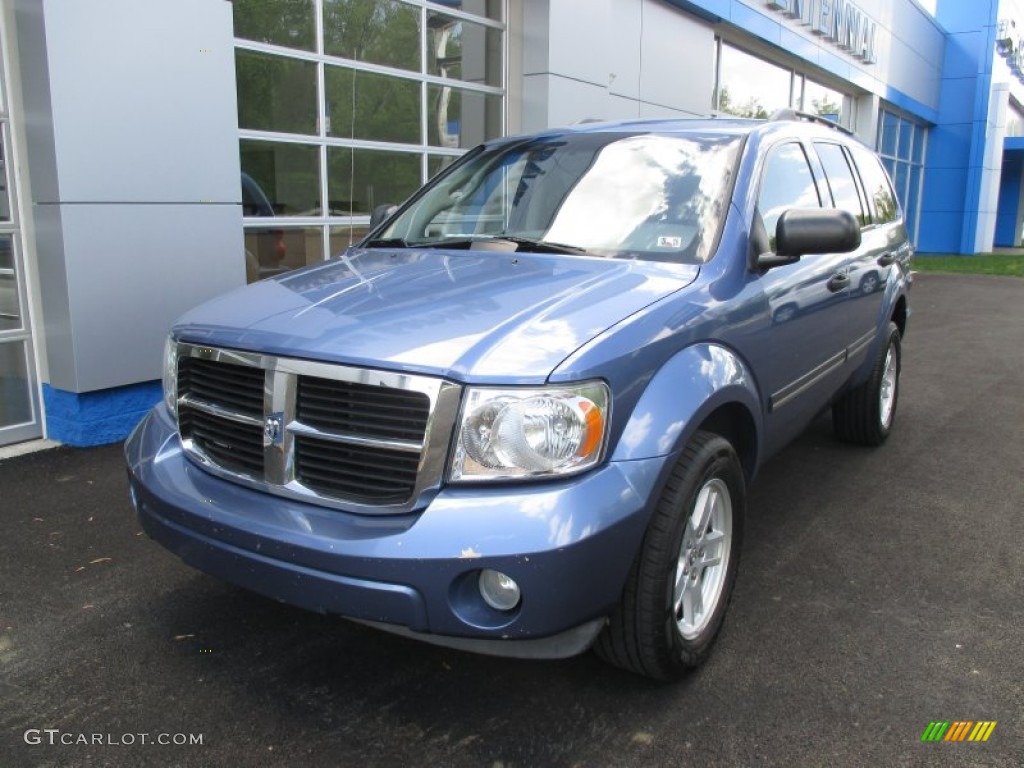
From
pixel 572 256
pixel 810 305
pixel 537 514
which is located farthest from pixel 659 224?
pixel 537 514

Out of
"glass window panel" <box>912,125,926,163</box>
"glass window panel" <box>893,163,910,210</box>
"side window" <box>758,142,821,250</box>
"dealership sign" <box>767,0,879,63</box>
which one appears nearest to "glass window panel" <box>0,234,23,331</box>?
"side window" <box>758,142,821,250</box>

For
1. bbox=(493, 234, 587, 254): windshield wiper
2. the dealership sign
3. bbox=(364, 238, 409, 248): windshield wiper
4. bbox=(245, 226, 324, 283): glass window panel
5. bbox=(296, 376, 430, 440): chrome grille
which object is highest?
the dealership sign

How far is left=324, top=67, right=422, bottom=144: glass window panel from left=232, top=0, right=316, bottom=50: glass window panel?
1.16 ft

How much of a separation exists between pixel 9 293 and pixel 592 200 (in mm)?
3983

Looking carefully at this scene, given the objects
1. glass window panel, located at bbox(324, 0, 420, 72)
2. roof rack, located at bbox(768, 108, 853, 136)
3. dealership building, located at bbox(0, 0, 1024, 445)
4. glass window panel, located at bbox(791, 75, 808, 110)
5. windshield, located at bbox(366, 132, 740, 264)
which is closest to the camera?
windshield, located at bbox(366, 132, 740, 264)

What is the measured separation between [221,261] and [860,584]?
4.50 m

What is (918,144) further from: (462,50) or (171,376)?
(171,376)

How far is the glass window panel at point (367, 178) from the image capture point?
7430 millimetres

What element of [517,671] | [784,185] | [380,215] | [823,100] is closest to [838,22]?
[823,100]

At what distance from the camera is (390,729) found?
2574 mm

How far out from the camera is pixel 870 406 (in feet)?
17.3

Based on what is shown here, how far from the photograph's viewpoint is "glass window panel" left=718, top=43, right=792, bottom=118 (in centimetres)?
1348

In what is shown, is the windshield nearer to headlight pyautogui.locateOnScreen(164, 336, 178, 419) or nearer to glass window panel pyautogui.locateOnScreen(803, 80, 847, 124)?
headlight pyautogui.locateOnScreen(164, 336, 178, 419)

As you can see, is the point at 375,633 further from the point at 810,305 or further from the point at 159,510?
the point at 810,305
